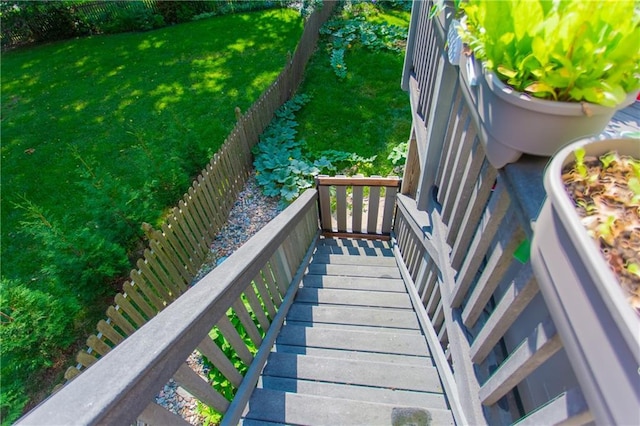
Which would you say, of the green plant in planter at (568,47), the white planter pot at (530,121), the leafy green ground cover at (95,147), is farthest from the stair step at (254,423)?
the leafy green ground cover at (95,147)

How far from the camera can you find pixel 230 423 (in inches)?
62.4

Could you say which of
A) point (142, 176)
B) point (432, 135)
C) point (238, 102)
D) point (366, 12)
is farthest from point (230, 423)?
point (366, 12)

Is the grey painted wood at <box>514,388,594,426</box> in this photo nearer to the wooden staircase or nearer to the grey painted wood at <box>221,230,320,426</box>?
the wooden staircase

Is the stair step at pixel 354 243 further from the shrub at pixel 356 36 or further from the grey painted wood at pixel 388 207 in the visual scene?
the shrub at pixel 356 36

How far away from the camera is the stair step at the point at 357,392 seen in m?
1.81

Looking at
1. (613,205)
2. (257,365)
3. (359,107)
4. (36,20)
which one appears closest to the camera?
(613,205)

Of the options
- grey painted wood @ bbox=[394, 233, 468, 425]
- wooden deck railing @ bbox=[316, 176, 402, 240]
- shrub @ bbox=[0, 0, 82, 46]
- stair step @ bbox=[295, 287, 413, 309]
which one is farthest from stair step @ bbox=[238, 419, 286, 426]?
shrub @ bbox=[0, 0, 82, 46]

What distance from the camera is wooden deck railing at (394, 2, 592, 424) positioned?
2.89 ft

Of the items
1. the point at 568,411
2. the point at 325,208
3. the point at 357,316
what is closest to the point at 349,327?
the point at 357,316

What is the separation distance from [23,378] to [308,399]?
2.94 meters

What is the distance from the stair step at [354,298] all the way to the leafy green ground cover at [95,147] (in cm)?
207

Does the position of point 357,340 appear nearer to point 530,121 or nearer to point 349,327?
point 349,327

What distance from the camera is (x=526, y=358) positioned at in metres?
0.90

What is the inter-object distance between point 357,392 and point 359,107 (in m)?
5.48
